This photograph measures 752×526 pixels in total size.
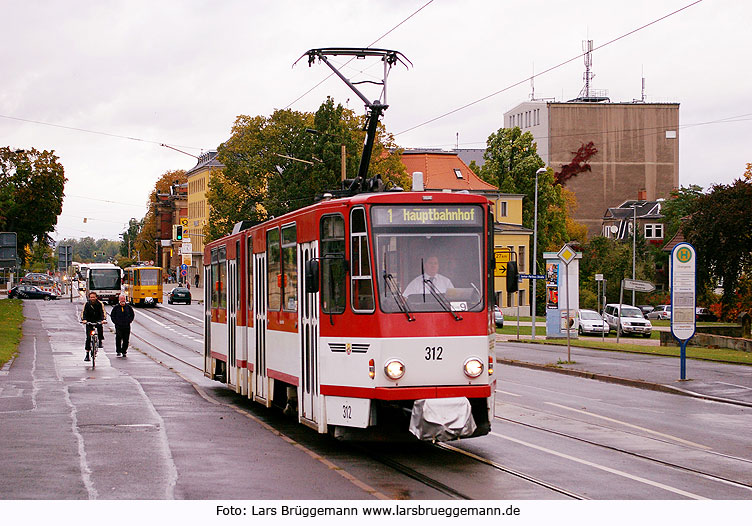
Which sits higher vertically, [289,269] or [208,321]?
[289,269]

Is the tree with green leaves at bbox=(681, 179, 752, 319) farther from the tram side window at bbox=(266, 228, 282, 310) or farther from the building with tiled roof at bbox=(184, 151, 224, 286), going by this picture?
the building with tiled roof at bbox=(184, 151, 224, 286)

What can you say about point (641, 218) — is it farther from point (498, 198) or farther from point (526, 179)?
point (498, 198)

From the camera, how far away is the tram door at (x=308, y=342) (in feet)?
43.3

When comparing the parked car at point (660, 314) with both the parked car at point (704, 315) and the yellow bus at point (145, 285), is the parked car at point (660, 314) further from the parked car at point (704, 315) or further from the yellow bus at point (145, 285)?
the yellow bus at point (145, 285)

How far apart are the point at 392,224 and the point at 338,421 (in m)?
2.35

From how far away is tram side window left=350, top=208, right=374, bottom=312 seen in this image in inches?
481

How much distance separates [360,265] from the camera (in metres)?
12.3

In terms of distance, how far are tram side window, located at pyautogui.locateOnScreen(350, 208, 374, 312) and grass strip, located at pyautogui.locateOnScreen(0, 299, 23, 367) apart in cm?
1726

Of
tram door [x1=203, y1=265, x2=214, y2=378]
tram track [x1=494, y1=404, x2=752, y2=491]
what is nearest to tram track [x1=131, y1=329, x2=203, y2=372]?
tram door [x1=203, y1=265, x2=214, y2=378]

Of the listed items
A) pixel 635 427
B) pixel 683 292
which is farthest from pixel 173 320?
pixel 635 427

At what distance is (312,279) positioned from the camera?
1251 centimetres

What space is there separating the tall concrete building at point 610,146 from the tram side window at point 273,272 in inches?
4108

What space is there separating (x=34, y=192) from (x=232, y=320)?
203 feet

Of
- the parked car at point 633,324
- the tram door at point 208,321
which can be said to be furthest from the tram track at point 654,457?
the parked car at point 633,324
